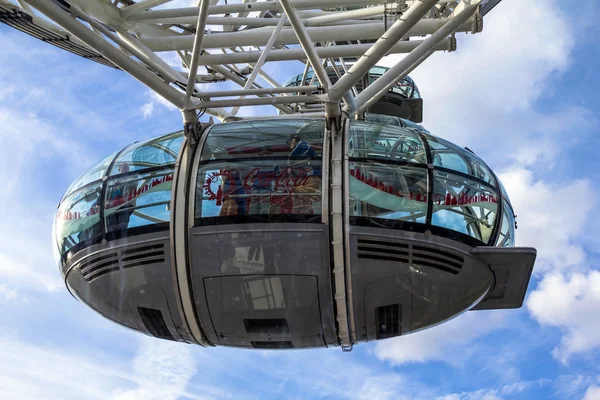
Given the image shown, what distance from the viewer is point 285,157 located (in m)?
10.2

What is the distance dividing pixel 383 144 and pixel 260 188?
1779 mm

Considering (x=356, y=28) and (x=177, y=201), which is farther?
(x=356, y=28)

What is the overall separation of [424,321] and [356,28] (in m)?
5.91

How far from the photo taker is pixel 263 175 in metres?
10.0

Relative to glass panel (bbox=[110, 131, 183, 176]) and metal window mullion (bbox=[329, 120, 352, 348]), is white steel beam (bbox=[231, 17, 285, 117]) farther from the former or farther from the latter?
metal window mullion (bbox=[329, 120, 352, 348])

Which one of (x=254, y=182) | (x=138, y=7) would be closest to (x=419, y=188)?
(x=254, y=182)

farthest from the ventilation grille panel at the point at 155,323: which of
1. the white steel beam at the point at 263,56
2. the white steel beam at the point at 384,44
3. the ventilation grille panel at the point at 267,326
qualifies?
the white steel beam at the point at 384,44

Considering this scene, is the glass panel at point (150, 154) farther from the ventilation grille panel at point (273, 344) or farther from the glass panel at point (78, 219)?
the ventilation grille panel at point (273, 344)

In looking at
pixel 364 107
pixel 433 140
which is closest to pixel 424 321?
pixel 433 140

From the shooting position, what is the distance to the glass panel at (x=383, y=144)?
10266 mm

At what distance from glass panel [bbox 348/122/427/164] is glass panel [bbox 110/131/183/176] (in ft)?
7.80

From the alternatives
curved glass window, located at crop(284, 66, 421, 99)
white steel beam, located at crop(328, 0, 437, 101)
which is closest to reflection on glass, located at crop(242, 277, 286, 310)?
white steel beam, located at crop(328, 0, 437, 101)

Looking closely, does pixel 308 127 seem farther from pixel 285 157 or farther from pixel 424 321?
pixel 424 321

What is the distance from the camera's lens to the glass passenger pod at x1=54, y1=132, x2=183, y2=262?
404 inches
